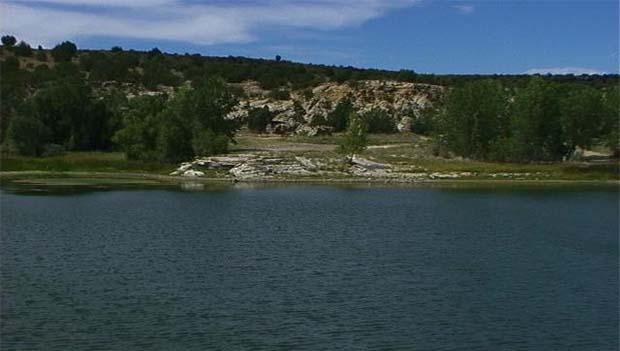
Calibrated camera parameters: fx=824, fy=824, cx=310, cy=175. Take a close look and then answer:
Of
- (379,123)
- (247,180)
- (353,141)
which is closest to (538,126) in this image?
(353,141)

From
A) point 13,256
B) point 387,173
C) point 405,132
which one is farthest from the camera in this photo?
point 405,132

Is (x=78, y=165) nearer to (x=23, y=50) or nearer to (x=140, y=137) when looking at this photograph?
(x=140, y=137)

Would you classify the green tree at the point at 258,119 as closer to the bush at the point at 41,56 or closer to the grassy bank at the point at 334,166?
the grassy bank at the point at 334,166

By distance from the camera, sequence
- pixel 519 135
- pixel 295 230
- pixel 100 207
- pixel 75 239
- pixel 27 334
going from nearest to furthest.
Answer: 1. pixel 27 334
2. pixel 75 239
3. pixel 295 230
4. pixel 100 207
5. pixel 519 135

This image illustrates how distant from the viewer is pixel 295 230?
142 ft

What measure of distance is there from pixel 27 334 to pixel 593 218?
38516mm

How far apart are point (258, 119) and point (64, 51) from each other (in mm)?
56582

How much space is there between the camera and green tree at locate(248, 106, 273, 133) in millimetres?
129625

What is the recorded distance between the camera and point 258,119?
5098 inches

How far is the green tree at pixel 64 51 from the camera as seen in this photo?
161375 millimetres

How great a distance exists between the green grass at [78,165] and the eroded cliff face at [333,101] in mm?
42080

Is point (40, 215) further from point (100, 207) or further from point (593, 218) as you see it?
point (593, 218)

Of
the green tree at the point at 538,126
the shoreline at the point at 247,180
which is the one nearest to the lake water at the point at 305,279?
the shoreline at the point at 247,180

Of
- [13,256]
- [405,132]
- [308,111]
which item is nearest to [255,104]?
[308,111]
